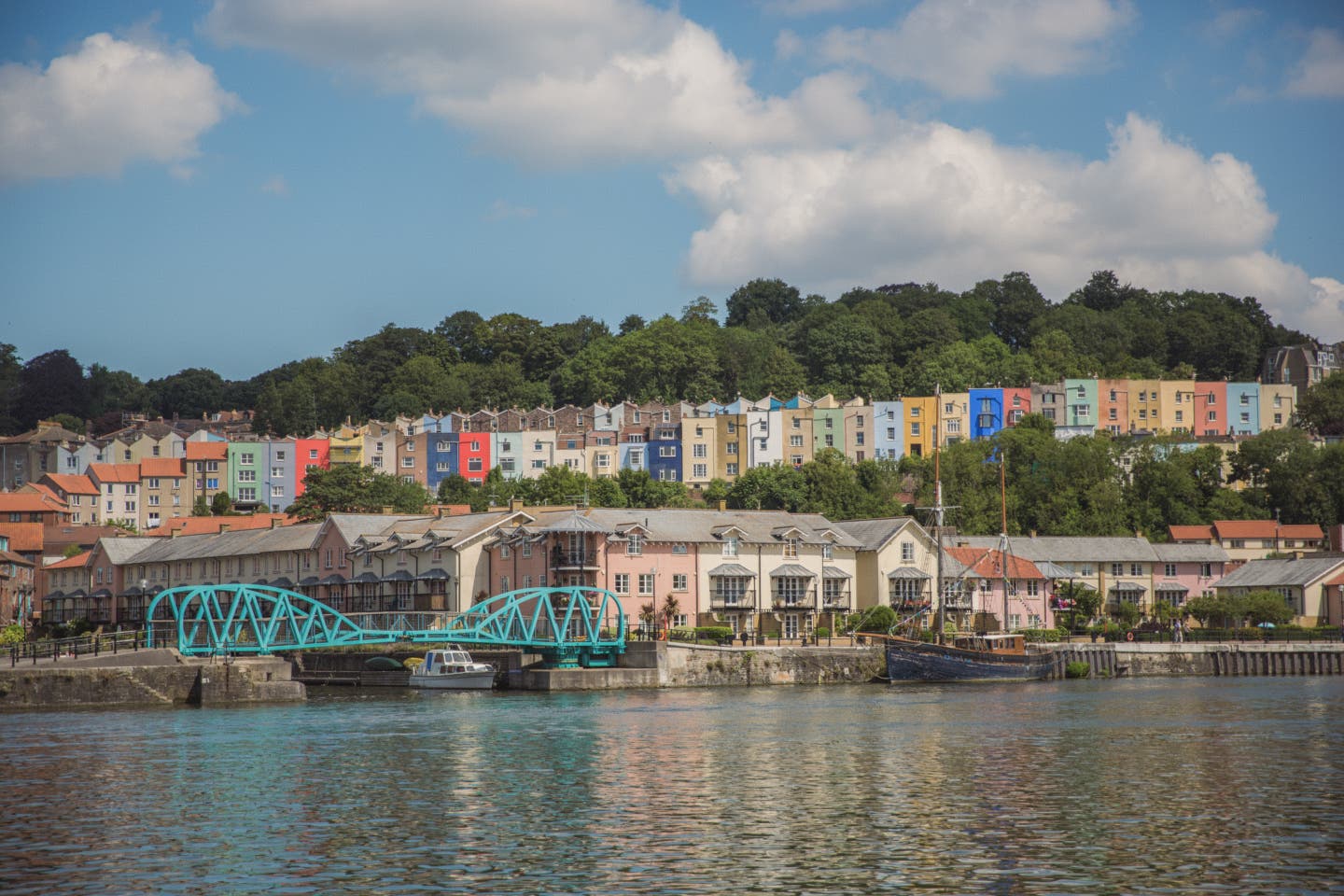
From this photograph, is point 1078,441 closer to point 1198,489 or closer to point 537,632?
point 1198,489

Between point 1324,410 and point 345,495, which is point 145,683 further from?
point 1324,410

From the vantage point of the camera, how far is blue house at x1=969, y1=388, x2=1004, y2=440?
151 metres

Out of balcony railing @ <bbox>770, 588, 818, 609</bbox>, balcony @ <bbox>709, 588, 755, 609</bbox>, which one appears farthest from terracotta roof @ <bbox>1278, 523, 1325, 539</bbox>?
balcony @ <bbox>709, 588, 755, 609</bbox>

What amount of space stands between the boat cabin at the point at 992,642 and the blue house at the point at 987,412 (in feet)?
226

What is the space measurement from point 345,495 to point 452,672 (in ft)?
173

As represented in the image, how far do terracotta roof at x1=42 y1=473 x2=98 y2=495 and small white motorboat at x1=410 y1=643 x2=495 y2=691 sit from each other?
311 ft

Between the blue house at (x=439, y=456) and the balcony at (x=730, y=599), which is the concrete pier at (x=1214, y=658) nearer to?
the balcony at (x=730, y=599)

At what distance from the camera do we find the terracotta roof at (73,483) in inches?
6156

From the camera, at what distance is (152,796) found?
36.2m

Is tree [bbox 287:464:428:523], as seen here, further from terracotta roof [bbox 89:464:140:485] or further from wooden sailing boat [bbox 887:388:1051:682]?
wooden sailing boat [bbox 887:388:1051:682]

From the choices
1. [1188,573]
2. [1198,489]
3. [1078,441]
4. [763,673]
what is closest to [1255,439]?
[1198,489]

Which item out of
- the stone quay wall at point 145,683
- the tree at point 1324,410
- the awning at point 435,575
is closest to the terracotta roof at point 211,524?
the awning at point 435,575

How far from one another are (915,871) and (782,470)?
10733cm

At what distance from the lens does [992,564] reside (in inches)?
3959
